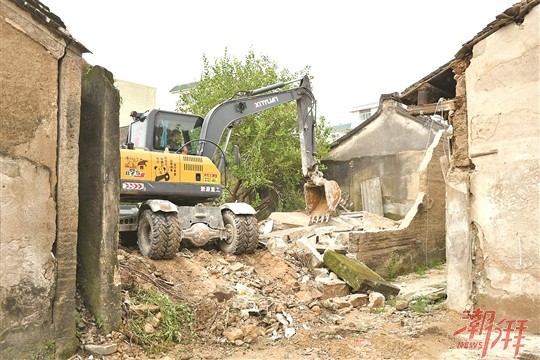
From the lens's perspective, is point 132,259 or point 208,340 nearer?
point 208,340

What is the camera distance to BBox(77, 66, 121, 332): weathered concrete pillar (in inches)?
196

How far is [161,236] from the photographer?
25.1 feet

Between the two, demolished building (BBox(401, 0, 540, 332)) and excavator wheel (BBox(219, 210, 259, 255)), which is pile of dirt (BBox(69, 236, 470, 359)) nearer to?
excavator wheel (BBox(219, 210, 259, 255))

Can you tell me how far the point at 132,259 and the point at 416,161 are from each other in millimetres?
11779

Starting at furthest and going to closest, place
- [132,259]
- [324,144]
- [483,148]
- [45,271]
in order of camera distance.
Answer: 1. [324,144]
2. [132,259]
3. [483,148]
4. [45,271]

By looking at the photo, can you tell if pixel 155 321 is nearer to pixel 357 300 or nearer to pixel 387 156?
pixel 357 300

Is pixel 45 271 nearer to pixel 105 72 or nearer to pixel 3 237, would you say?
pixel 3 237

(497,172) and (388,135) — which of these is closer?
(497,172)

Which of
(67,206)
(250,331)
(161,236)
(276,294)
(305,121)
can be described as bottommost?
(250,331)

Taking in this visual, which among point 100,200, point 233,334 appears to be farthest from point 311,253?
point 100,200

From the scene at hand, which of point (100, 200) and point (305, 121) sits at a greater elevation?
point (305, 121)

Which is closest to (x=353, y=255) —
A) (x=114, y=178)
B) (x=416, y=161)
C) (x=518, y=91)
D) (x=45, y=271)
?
(x=518, y=91)

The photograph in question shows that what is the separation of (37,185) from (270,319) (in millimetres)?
3593

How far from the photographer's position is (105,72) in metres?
5.21
